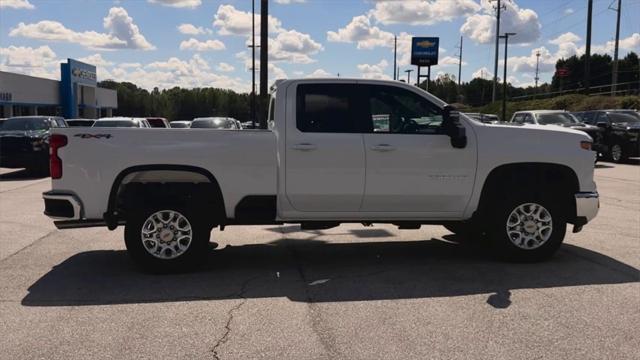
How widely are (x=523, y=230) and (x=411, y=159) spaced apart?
1.54 metres

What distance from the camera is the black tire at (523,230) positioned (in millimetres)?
6648

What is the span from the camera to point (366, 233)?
8688 mm

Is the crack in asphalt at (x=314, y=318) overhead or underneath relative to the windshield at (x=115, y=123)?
underneath

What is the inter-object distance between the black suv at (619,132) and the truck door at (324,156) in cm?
1750

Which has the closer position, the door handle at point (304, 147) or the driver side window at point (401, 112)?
the door handle at point (304, 147)

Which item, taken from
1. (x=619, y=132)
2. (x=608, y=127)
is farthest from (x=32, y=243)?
(x=608, y=127)

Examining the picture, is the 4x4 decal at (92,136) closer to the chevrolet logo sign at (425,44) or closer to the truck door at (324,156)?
the truck door at (324,156)

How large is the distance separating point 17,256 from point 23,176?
11.9 meters

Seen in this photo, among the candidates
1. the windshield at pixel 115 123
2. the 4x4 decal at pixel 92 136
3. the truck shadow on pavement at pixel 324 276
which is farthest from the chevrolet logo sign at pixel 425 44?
the 4x4 decal at pixel 92 136

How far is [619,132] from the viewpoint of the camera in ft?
69.4

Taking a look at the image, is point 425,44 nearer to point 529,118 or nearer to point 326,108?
point 529,118

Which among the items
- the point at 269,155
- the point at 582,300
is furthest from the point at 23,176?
the point at 582,300

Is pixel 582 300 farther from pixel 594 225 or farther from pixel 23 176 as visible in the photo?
pixel 23 176

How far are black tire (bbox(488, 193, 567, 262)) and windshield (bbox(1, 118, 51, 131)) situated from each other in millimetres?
15614
